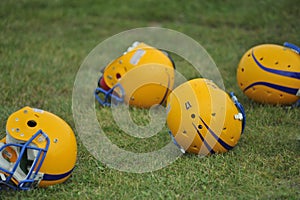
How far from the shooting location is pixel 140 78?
4.78m

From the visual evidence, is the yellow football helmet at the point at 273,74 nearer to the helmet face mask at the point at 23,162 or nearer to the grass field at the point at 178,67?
the grass field at the point at 178,67

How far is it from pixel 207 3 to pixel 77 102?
4.01 meters

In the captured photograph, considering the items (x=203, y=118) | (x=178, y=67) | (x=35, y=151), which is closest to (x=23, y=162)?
(x=35, y=151)

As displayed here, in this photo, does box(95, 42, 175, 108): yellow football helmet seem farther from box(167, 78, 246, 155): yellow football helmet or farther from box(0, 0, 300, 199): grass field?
box(167, 78, 246, 155): yellow football helmet

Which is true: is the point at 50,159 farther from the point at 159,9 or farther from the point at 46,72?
the point at 159,9

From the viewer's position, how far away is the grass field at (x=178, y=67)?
3553mm

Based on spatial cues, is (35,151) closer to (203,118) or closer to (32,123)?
(32,123)

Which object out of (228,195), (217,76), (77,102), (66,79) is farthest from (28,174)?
A: (217,76)

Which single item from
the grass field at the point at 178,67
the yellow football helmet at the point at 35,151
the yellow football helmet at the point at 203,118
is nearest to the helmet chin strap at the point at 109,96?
the grass field at the point at 178,67

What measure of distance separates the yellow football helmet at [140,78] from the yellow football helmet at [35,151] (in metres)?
1.39

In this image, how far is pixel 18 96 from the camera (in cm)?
525

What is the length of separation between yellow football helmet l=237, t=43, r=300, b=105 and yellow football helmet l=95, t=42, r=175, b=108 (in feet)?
2.54

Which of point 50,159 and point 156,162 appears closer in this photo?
point 50,159

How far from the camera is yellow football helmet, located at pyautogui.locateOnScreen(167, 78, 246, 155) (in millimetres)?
3803
